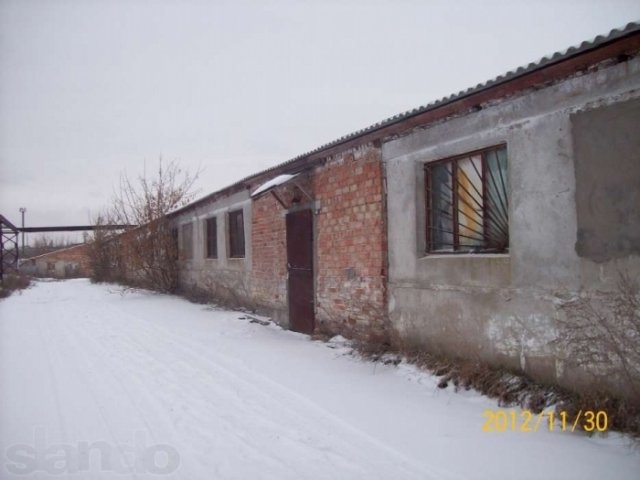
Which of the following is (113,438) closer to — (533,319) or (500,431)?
(500,431)

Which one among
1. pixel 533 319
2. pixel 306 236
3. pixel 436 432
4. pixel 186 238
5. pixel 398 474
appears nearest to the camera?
pixel 398 474

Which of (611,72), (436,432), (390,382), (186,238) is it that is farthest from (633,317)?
(186,238)

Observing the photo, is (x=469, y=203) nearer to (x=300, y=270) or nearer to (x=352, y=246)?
(x=352, y=246)

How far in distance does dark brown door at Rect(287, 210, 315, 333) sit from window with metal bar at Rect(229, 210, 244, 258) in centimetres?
302

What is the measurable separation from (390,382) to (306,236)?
142 inches

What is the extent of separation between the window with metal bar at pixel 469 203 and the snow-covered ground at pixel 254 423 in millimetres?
1660

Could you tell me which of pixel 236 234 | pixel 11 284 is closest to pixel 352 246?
pixel 236 234

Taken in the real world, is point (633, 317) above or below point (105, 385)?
above

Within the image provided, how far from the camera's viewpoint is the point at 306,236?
7.82 meters

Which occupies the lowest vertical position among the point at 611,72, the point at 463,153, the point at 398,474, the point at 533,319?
the point at 398,474

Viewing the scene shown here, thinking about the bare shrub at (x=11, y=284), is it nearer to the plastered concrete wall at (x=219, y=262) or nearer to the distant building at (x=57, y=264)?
the plastered concrete wall at (x=219, y=262)

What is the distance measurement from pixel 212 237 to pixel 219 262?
1.45 metres

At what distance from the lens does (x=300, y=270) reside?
8.03 m

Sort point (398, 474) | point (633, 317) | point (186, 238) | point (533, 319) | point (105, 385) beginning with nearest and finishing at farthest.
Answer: point (398, 474), point (633, 317), point (533, 319), point (105, 385), point (186, 238)
